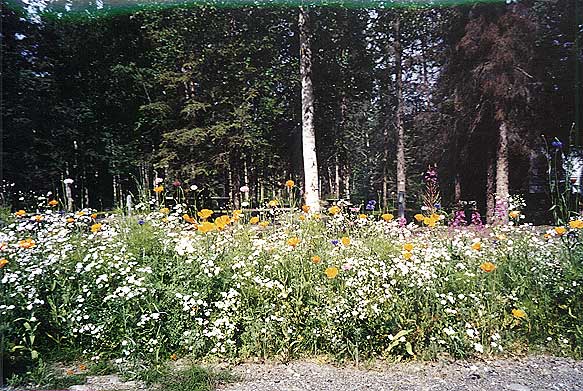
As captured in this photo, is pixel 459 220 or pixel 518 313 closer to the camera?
pixel 518 313

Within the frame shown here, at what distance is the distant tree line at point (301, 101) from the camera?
2732 mm

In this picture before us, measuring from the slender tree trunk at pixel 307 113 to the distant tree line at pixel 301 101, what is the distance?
2cm

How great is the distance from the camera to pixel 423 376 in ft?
4.93

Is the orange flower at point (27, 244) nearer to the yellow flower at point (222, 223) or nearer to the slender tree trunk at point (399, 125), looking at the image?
the yellow flower at point (222, 223)

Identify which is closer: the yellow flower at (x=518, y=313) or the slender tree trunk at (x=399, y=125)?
the yellow flower at (x=518, y=313)

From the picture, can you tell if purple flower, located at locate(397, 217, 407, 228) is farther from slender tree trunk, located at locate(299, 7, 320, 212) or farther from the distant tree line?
slender tree trunk, located at locate(299, 7, 320, 212)

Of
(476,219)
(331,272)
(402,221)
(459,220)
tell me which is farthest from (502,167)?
(331,272)

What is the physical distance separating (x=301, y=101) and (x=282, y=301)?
5.90ft

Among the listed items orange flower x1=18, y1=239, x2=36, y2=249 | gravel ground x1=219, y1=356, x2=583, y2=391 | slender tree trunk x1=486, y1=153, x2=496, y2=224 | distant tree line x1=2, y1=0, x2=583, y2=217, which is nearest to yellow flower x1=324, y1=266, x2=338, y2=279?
gravel ground x1=219, y1=356, x2=583, y2=391

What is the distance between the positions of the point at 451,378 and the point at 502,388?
6.7 inches

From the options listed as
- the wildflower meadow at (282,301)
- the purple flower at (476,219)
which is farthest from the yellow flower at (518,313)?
the purple flower at (476,219)

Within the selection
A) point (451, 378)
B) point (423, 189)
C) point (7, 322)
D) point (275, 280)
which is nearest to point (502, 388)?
point (451, 378)

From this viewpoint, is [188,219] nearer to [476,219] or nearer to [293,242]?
[293,242]

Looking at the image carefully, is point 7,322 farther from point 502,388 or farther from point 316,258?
point 502,388
